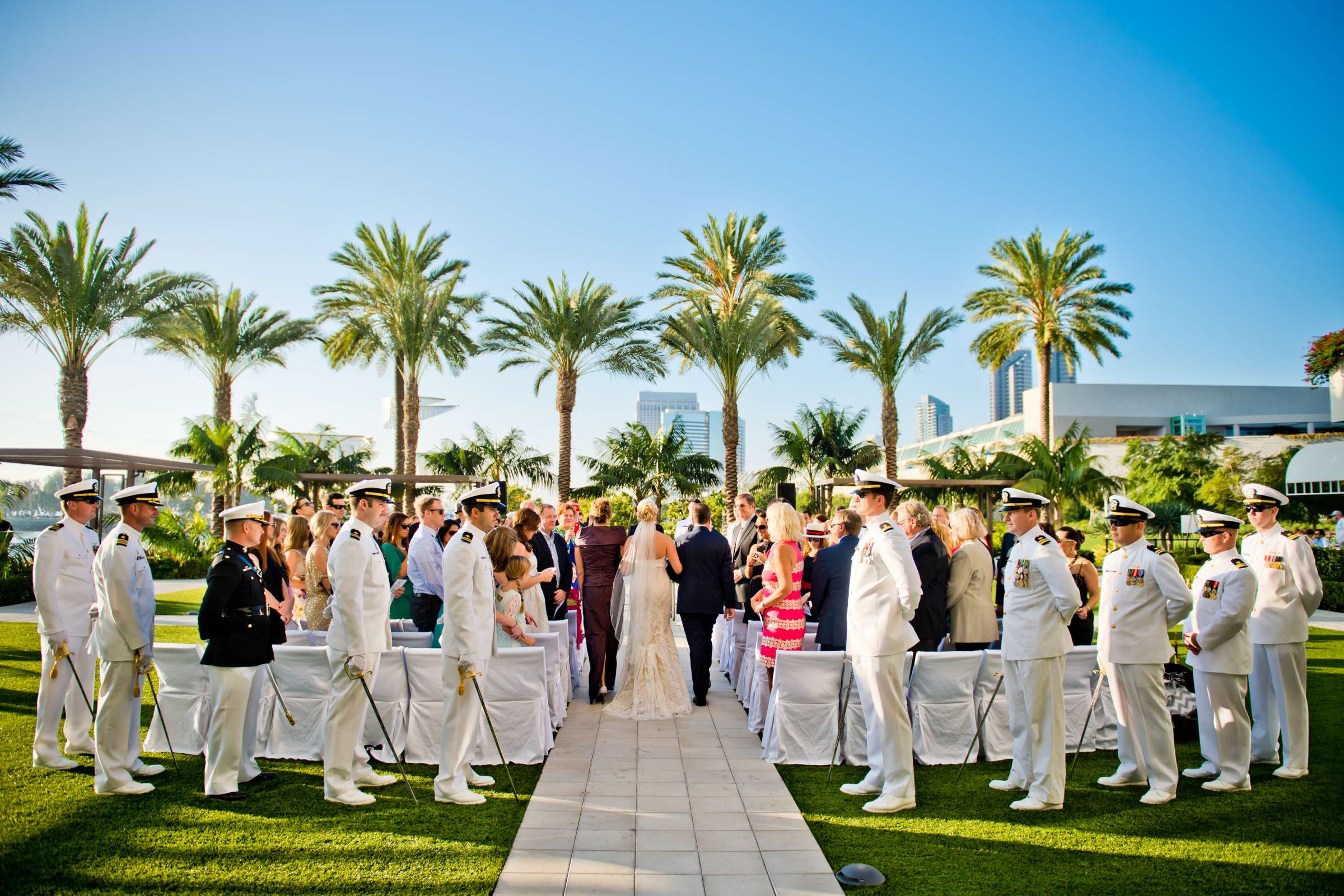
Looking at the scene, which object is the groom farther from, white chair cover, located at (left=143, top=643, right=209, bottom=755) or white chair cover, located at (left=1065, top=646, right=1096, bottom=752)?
white chair cover, located at (left=143, top=643, right=209, bottom=755)

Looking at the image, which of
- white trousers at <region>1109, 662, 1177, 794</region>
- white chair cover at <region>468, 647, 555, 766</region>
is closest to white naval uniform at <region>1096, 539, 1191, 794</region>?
white trousers at <region>1109, 662, 1177, 794</region>

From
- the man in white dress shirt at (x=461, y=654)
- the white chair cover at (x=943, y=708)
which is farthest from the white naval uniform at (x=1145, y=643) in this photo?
the man in white dress shirt at (x=461, y=654)

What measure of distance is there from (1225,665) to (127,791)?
24.4 ft

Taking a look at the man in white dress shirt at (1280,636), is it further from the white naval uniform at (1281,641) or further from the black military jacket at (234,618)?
the black military jacket at (234,618)

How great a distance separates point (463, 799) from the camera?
525cm

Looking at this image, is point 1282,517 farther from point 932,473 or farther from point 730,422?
point 730,422

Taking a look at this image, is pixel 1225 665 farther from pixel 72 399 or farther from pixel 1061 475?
pixel 72 399

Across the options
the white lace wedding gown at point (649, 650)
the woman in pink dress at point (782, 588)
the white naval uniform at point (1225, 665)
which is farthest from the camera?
the white lace wedding gown at point (649, 650)

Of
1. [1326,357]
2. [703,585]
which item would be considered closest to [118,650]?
[703,585]

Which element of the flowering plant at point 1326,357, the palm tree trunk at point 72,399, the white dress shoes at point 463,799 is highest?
the flowering plant at point 1326,357

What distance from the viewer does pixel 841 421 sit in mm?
29078

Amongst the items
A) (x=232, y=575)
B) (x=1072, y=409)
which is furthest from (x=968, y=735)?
(x=1072, y=409)

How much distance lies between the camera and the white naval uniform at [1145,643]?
17.6 feet

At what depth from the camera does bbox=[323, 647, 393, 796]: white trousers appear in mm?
5145
